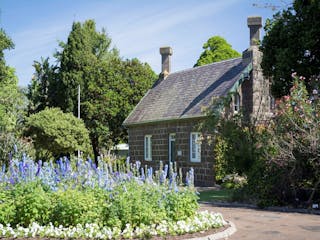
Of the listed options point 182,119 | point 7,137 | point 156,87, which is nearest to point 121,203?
point 182,119

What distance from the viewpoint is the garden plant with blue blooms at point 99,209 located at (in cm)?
868

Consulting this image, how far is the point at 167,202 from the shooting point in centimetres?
952

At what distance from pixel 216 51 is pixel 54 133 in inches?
803

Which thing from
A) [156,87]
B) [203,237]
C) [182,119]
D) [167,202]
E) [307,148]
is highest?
[156,87]

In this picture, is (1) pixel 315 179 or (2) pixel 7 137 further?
(2) pixel 7 137

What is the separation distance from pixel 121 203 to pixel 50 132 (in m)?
24.7

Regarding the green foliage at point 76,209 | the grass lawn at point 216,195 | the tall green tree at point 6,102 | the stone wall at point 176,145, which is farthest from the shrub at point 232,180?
the green foliage at point 76,209

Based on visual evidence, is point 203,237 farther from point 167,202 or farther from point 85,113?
point 85,113

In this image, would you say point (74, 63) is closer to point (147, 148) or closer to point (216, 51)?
point (216, 51)

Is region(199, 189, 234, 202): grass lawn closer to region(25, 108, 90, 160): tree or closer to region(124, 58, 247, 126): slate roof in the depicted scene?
region(124, 58, 247, 126): slate roof

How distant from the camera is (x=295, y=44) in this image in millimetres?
17250

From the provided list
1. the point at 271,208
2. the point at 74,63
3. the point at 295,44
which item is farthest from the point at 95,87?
the point at 271,208

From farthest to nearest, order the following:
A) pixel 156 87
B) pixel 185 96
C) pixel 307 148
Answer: pixel 156 87 → pixel 185 96 → pixel 307 148

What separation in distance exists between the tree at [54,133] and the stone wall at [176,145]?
18.1ft
